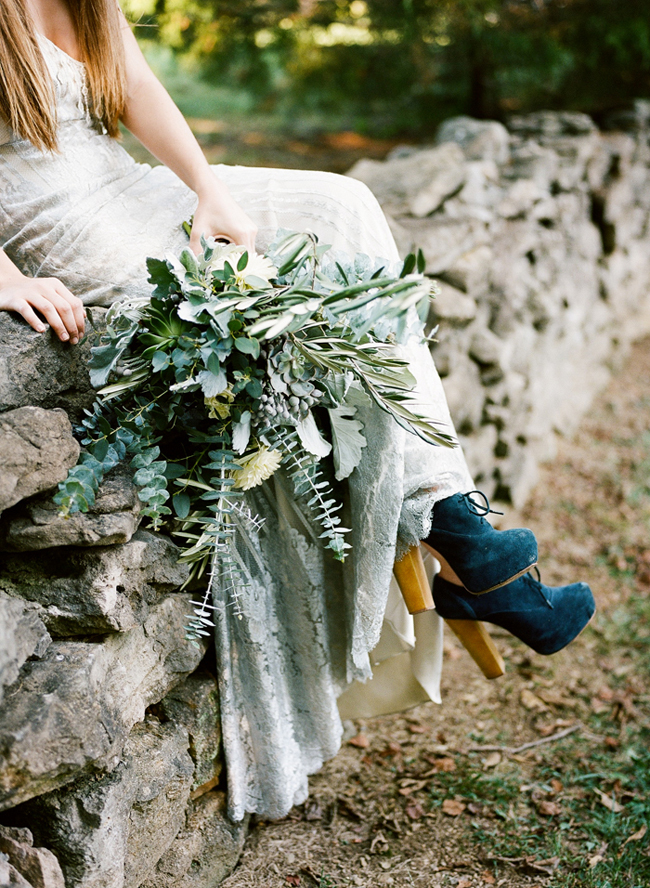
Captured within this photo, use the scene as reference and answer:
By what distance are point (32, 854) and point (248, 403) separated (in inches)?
28.4

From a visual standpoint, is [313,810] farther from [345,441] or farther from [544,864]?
[345,441]

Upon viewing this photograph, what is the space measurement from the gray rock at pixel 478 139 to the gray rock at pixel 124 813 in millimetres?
2788

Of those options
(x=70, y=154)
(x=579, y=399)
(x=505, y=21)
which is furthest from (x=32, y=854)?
(x=505, y=21)

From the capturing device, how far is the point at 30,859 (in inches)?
41.7

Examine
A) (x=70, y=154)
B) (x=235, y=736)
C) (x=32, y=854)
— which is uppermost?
(x=70, y=154)

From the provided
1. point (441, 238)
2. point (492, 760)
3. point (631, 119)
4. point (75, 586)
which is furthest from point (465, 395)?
point (631, 119)

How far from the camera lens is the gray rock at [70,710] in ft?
3.33

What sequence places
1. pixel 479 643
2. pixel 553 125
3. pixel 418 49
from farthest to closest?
1. pixel 553 125
2. pixel 418 49
3. pixel 479 643

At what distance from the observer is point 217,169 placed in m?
1.62

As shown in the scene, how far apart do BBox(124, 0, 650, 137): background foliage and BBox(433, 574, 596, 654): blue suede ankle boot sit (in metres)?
2.87

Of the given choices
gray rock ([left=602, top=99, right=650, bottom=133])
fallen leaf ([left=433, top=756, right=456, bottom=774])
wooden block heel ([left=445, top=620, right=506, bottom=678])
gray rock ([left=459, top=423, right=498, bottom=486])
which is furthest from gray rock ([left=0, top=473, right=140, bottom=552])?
gray rock ([left=602, top=99, right=650, bottom=133])

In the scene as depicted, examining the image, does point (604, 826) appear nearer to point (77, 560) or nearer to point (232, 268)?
point (77, 560)

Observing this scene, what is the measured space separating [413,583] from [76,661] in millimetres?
630

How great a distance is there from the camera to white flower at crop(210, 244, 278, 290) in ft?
3.90
